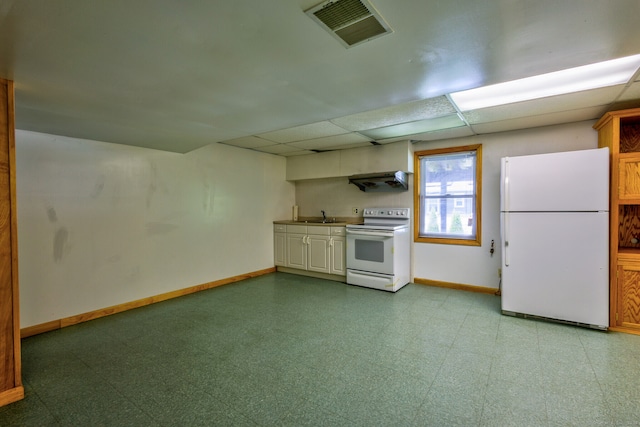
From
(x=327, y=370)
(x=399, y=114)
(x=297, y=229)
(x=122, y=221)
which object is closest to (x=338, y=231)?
(x=297, y=229)

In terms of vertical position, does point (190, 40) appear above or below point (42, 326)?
above

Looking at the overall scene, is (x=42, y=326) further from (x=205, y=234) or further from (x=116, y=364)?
(x=205, y=234)

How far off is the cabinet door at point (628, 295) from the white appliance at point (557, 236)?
124 mm

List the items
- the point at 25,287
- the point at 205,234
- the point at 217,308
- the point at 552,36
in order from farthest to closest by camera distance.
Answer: the point at 205,234 < the point at 217,308 < the point at 25,287 < the point at 552,36

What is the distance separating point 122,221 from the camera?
11.7 feet

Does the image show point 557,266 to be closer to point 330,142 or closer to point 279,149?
point 330,142

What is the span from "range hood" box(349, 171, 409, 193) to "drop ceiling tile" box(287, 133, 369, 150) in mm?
589

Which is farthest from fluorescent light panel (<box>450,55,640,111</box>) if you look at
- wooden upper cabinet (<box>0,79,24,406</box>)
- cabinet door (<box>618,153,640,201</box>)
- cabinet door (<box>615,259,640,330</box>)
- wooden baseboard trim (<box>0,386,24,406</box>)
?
wooden baseboard trim (<box>0,386,24,406</box>)

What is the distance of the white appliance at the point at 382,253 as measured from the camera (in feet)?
13.9

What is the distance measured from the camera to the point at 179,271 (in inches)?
162

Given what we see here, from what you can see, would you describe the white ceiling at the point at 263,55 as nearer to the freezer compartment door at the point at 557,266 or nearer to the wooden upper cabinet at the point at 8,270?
the wooden upper cabinet at the point at 8,270

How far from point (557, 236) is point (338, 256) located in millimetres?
2889

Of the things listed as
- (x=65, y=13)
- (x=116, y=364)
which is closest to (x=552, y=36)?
(x=65, y=13)

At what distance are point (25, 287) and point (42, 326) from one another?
44 centimetres
